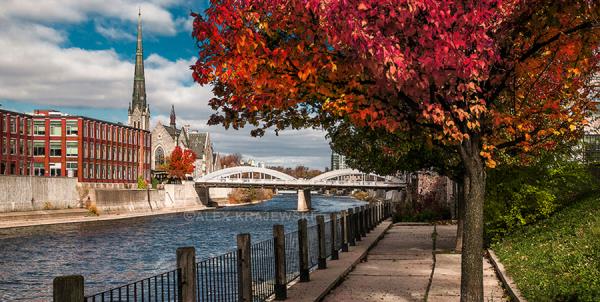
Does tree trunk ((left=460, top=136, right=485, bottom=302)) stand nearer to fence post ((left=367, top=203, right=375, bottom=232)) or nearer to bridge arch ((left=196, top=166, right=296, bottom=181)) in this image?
fence post ((left=367, top=203, right=375, bottom=232))

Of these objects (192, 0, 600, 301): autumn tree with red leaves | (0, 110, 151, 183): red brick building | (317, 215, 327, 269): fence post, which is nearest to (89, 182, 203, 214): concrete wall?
(0, 110, 151, 183): red brick building

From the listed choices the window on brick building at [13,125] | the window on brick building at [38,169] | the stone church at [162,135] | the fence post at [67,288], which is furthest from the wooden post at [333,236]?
the stone church at [162,135]

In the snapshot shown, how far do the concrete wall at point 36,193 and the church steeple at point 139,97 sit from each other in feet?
266

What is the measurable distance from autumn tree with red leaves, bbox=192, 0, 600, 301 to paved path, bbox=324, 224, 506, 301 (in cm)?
337

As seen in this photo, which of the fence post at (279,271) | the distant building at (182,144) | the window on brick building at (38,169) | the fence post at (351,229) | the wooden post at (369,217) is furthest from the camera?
the distant building at (182,144)

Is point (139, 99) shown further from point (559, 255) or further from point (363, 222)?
point (559, 255)

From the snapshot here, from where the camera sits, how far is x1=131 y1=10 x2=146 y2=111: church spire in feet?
563

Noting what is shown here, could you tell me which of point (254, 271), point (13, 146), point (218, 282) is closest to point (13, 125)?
point (13, 146)

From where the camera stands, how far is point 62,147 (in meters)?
95.4

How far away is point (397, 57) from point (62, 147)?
9451cm

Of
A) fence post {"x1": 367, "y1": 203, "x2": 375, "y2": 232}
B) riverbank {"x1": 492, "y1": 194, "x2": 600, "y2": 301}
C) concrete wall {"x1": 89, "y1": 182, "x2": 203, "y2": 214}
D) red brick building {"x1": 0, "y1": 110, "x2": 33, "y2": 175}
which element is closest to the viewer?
riverbank {"x1": 492, "y1": 194, "x2": 600, "y2": 301}

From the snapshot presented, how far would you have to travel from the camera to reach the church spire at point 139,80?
6762 inches

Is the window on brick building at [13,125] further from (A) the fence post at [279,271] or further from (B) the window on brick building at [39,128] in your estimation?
(A) the fence post at [279,271]

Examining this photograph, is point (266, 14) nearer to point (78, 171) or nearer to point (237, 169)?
point (78, 171)
